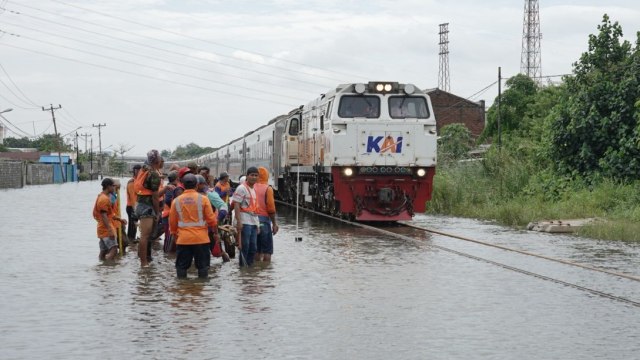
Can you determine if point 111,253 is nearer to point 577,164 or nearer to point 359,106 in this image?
point 359,106

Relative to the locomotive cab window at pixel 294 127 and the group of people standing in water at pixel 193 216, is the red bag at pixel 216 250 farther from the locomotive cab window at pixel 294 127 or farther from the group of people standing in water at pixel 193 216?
the locomotive cab window at pixel 294 127

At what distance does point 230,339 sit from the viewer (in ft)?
31.6

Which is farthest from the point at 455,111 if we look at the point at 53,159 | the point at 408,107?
the point at 408,107

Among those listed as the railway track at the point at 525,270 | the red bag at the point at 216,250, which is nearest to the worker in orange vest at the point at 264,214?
the red bag at the point at 216,250

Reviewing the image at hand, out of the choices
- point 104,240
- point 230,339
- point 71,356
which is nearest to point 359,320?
point 230,339

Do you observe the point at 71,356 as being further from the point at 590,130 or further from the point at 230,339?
the point at 590,130

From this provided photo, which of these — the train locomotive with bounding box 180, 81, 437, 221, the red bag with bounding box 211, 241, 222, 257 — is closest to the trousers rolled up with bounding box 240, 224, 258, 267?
the red bag with bounding box 211, 241, 222, 257

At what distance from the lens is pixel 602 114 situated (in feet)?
109

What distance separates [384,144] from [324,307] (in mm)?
14803

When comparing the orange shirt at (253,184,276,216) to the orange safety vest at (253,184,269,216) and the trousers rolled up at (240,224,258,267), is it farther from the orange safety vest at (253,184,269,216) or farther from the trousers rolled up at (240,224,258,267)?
the trousers rolled up at (240,224,258,267)

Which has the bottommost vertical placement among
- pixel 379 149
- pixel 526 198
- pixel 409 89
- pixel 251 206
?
pixel 526 198

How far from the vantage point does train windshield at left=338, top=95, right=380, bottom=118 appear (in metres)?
26.6

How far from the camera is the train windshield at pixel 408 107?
1051 inches

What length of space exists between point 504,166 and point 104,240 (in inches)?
850
